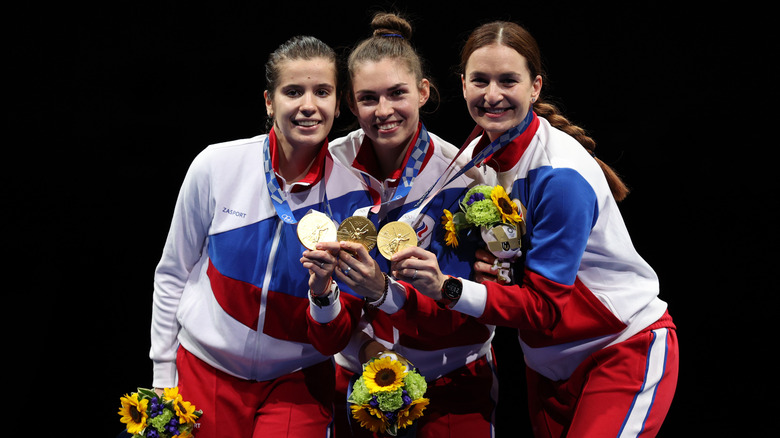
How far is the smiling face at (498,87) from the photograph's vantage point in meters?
2.66

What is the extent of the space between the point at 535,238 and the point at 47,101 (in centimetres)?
281

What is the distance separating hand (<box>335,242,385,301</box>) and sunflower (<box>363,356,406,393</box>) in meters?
0.32

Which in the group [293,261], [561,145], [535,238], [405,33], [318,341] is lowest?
[318,341]

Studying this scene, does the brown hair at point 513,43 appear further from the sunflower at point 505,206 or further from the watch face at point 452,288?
the watch face at point 452,288

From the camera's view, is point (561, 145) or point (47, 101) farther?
point (47, 101)

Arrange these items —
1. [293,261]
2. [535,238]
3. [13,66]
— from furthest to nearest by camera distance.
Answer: [13,66] → [293,261] → [535,238]

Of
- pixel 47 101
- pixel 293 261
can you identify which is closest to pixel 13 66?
pixel 47 101

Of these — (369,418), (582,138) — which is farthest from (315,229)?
(582,138)

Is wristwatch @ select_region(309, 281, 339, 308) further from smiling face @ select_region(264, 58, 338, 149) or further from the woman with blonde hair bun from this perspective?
smiling face @ select_region(264, 58, 338, 149)

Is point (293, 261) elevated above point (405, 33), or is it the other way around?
point (405, 33)

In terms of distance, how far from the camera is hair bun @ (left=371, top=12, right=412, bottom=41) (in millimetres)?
2885

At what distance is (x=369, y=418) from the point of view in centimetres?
273

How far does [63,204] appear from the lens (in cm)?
403

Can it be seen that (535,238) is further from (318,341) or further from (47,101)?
(47,101)
